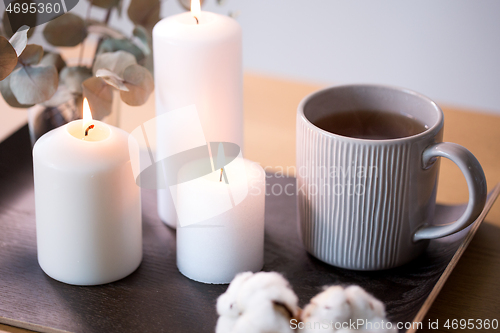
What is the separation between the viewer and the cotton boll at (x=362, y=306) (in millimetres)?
266

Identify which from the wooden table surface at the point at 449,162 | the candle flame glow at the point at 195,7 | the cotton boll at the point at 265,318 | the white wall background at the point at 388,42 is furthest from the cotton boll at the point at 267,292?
the white wall background at the point at 388,42

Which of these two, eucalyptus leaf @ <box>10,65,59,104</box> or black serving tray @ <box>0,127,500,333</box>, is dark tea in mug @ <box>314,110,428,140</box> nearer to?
black serving tray @ <box>0,127,500,333</box>

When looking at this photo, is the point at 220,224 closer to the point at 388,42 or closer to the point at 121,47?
the point at 121,47

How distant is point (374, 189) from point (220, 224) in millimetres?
102

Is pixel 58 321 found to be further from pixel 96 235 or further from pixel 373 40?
pixel 373 40

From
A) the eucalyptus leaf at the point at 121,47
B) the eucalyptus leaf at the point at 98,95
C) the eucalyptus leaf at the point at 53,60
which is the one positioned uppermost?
the eucalyptus leaf at the point at 121,47

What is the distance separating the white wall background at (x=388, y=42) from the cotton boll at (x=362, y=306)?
611 mm

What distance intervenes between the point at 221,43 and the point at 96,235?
6.1 inches

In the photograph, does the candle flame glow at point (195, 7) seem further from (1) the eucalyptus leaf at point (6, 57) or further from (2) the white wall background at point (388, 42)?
(2) the white wall background at point (388, 42)

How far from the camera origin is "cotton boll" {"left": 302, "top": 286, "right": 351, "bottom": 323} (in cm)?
26

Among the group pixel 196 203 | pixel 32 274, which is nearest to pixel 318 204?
pixel 196 203

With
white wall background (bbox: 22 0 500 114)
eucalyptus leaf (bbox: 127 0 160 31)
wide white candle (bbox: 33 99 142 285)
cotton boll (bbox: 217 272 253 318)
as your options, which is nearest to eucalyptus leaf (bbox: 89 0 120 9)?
eucalyptus leaf (bbox: 127 0 160 31)

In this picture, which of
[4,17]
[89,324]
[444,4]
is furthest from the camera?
[444,4]

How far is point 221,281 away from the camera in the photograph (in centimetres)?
36
